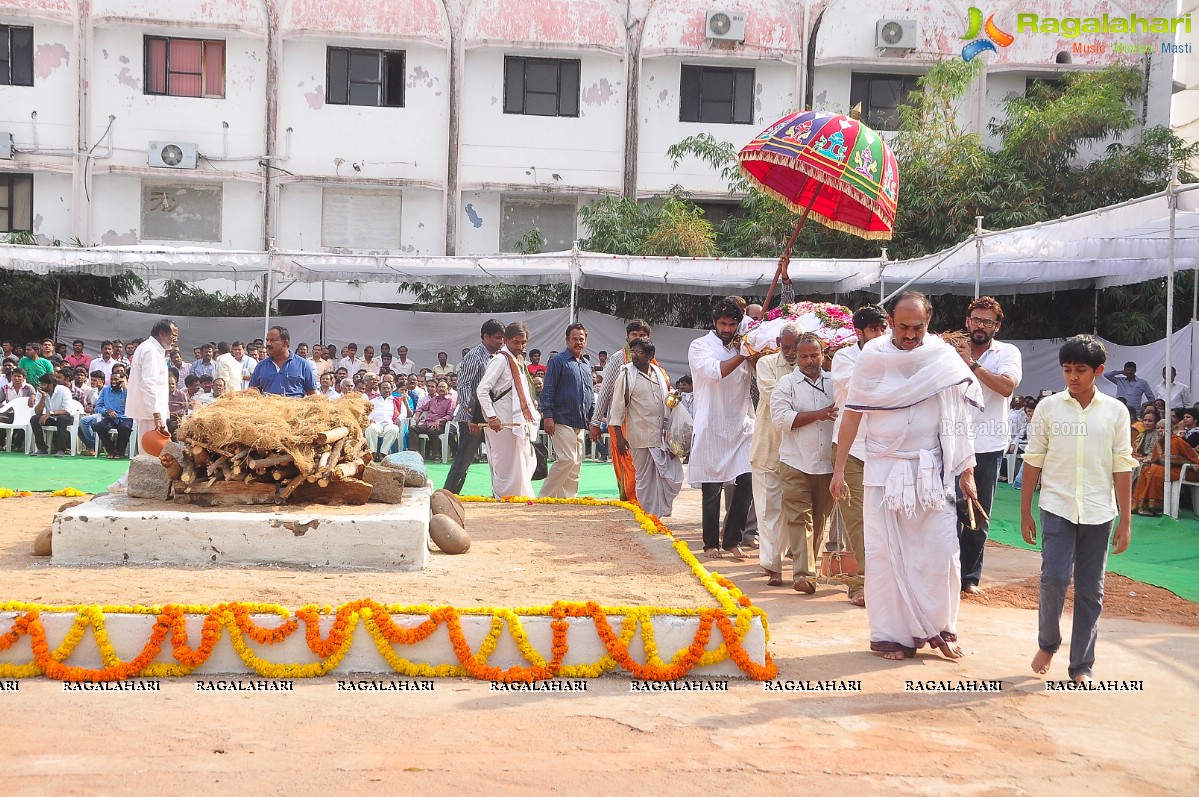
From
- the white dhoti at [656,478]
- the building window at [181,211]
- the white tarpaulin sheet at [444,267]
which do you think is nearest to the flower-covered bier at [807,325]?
the white dhoti at [656,478]

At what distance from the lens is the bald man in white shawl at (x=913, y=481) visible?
5.61 metres

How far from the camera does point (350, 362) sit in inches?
744

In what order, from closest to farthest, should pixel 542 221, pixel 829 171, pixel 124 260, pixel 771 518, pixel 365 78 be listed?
pixel 771 518 → pixel 829 171 → pixel 124 260 → pixel 365 78 → pixel 542 221

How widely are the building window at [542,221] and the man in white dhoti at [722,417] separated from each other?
1565 centimetres

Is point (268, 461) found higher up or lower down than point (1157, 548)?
higher up

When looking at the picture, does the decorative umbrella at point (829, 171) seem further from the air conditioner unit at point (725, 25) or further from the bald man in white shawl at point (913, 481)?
the air conditioner unit at point (725, 25)

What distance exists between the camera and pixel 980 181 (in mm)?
20141

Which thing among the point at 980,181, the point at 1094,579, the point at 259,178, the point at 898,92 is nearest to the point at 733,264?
the point at 980,181

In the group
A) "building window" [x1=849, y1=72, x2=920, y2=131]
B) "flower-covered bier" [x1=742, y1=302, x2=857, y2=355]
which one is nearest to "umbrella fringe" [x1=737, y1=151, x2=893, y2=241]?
"flower-covered bier" [x1=742, y1=302, x2=857, y2=355]

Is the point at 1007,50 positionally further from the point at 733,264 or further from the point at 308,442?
the point at 308,442

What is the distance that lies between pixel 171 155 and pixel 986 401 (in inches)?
749

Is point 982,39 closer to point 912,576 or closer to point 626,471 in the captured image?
point 626,471

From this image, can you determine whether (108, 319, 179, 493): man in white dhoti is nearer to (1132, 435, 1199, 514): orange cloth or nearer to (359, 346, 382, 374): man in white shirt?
(359, 346, 382, 374): man in white shirt

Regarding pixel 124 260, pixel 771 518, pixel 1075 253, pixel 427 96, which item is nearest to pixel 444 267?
pixel 124 260
